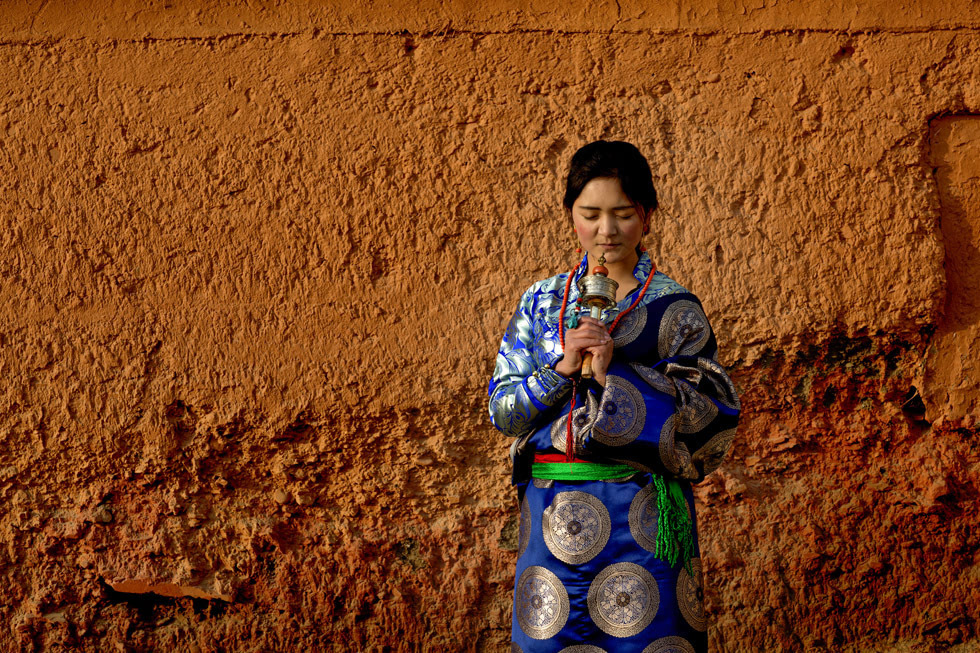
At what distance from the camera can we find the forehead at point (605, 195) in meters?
2.44

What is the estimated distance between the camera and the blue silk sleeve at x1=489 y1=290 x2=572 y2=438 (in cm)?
237

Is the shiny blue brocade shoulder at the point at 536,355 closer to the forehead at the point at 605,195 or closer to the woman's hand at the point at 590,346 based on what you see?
the woman's hand at the point at 590,346

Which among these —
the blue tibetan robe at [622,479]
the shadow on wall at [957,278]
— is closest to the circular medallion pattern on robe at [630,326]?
the blue tibetan robe at [622,479]

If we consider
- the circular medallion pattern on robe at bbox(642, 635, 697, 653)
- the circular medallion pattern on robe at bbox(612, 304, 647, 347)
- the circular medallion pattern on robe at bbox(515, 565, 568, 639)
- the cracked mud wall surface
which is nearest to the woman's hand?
the circular medallion pattern on robe at bbox(612, 304, 647, 347)

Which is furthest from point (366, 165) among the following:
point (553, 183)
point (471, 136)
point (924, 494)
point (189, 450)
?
point (924, 494)

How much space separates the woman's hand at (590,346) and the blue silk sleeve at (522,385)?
0.18 feet

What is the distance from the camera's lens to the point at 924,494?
373 cm

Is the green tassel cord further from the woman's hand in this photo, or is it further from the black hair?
the black hair

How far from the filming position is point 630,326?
2.46 m

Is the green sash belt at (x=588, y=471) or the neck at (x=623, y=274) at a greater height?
the neck at (x=623, y=274)

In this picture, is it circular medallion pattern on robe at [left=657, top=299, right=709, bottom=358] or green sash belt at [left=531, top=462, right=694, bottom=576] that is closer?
green sash belt at [left=531, top=462, right=694, bottom=576]

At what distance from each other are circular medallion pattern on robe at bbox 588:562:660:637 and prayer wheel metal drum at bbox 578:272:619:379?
0.47 meters

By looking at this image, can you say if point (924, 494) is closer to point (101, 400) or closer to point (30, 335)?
point (101, 400)

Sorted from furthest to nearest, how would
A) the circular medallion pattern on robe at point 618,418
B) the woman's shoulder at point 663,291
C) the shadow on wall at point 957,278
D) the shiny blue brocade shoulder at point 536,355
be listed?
the shadow on wall at point 957,278 < the woman's shoulder at point 663,291 < the shiny blue brocade shoulder at point 536,355 < the circular medallion pattern on robe at point 618,418
